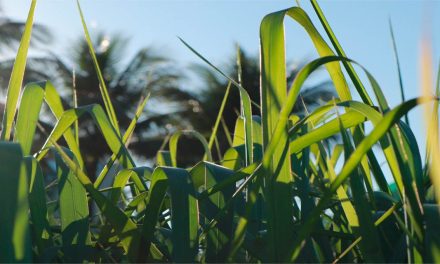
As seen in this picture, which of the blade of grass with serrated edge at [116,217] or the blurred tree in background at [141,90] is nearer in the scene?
the blade of grass with serrated edge at [116,217]

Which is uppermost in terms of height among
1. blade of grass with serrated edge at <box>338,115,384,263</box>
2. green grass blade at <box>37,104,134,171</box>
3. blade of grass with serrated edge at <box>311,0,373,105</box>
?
blade of grass with serrated edge at <box>311,0,373,105</box>

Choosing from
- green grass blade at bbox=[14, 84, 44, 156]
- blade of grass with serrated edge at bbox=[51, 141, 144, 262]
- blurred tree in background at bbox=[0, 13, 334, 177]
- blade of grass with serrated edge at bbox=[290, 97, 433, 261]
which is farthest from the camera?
blurred tree in background at bbox=[0, 13, 334, 177]

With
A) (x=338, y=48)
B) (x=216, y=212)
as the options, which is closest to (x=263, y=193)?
(x=216, y=212)

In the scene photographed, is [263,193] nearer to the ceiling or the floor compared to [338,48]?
nearer to the floor

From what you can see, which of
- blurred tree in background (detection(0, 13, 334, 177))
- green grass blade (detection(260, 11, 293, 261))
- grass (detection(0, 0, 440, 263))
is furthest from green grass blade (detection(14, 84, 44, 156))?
blurred tree in background (detection(0, 13, 334, 177))

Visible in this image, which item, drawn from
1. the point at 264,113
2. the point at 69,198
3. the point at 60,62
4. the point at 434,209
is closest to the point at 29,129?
the point at 69,198

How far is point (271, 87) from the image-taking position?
445mm

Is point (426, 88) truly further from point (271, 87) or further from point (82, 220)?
point (82, 220)

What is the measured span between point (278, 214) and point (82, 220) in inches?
6.3

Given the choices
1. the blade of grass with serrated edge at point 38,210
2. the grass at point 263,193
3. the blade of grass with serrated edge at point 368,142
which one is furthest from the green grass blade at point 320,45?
the blade of grass with serrated edge at point 38,210

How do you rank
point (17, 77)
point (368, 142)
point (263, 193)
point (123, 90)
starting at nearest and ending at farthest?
point (368, 142) < point (263, 193) < point (17, 77) < point (123, 90)

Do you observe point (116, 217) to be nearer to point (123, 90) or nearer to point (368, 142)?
point (368, 142)

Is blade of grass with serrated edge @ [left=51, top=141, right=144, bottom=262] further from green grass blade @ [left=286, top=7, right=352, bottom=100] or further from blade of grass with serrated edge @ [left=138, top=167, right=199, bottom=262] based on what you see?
green grass blade @ [left=286, top=7, right=352, bottom=100]

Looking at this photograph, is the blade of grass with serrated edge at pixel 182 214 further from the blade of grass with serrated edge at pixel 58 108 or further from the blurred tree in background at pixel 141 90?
the blurred tree in background at pixel 141 90
